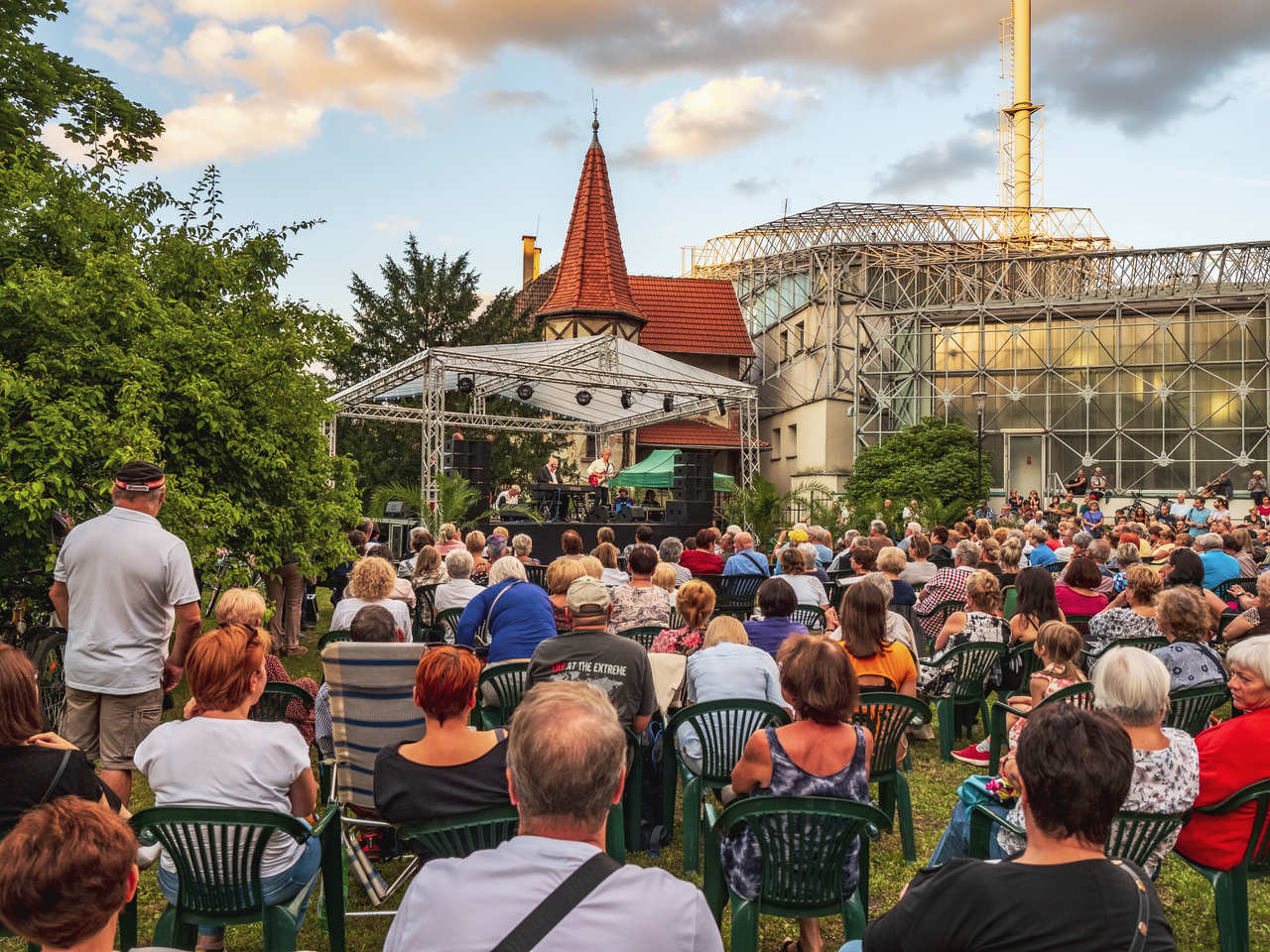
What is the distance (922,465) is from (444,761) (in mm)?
26093

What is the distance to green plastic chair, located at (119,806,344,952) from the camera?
306cm

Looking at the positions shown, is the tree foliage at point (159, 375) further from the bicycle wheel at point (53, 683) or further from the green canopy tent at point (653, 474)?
the green canopy tent at point (653, 474)

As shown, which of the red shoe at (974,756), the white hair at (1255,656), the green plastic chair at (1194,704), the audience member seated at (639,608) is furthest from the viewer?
the audience member seated at (639,608)

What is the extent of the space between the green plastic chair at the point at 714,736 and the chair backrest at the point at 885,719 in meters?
0.49

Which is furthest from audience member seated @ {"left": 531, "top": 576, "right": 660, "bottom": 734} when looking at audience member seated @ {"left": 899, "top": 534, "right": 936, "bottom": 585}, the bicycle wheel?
audience member seated @ {"left": 899, "top": 534, "right": 936, "bottom": 585}

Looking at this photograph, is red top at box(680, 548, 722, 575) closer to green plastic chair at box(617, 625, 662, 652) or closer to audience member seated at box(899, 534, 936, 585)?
audience member seated at box(899, 534, 936, 585)

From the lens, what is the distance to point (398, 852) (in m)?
4.26

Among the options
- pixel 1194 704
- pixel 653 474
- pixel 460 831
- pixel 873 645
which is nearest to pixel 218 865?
pixel 460 831

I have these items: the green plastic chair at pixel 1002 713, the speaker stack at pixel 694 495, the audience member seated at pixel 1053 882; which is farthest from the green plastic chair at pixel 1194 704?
the speaker stack at pixel 694 495

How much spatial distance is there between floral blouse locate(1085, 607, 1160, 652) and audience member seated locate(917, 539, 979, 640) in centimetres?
142

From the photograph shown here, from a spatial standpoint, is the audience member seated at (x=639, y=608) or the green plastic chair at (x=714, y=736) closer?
the green plastic chair at (x=714, y=736)

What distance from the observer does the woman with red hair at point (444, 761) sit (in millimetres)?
A: 3271

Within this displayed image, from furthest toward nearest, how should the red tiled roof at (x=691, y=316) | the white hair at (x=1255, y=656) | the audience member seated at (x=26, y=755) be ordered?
the red tiled roof at (x=691, y=316)
the white hair at (x=1255, y=656)
the audience member seated at (x=26, y=755)

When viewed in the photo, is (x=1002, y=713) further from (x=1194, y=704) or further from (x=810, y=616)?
(x=810, y=616)
